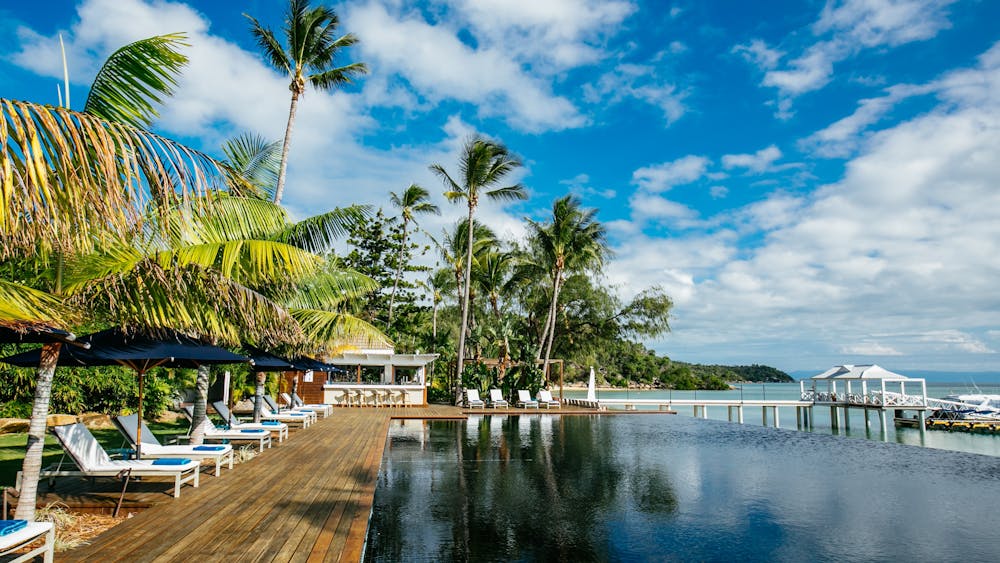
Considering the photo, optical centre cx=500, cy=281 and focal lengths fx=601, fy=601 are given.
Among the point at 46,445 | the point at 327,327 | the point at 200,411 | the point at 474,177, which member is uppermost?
the point at 474,177

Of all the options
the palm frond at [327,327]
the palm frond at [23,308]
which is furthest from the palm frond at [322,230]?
the palm frond at [23,308]

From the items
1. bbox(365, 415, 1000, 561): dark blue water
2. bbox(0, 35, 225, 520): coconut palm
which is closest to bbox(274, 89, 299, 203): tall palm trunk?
bbox(365, 415, 1000, 561): dark blue water

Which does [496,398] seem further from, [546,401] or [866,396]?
[866,396]

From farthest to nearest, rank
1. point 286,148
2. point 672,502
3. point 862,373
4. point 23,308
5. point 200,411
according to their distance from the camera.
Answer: point 862,373 → point 286,148 → point 200,411 → point 672,502 → point 23,308

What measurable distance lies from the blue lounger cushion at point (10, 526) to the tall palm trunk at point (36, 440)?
102 cm

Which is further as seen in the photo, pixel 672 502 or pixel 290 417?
pixel 290 417

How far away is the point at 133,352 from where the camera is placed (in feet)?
21.0

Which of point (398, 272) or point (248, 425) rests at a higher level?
point (398, 272)

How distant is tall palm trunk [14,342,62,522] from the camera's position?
479 cm

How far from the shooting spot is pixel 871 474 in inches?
448

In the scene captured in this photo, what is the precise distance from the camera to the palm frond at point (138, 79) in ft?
14.4

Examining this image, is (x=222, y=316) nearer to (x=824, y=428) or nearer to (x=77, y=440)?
(x=77, y=440)

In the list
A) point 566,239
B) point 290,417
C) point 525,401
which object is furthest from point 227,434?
point 566,239

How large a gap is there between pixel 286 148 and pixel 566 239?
59.6 feet
